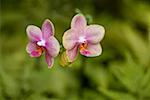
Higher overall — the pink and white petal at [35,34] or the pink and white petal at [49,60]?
the pink and white petal at [35,34]

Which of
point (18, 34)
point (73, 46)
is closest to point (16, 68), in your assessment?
point (18, 34)

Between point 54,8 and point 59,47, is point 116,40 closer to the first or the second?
point 54,8

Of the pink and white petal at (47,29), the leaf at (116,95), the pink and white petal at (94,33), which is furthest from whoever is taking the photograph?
the leaf at (116,95)

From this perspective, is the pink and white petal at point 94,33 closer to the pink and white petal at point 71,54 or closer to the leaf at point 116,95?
the pink and white petal at point 71,54

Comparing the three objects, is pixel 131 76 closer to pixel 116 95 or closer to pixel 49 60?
pixel 116 95

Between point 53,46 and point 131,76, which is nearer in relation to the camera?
point 53,46

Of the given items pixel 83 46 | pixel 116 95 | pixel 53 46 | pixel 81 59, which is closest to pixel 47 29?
pixel 53 46

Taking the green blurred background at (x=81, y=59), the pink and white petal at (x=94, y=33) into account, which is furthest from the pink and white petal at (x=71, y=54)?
the green blurred background at (x=81, y=59)
